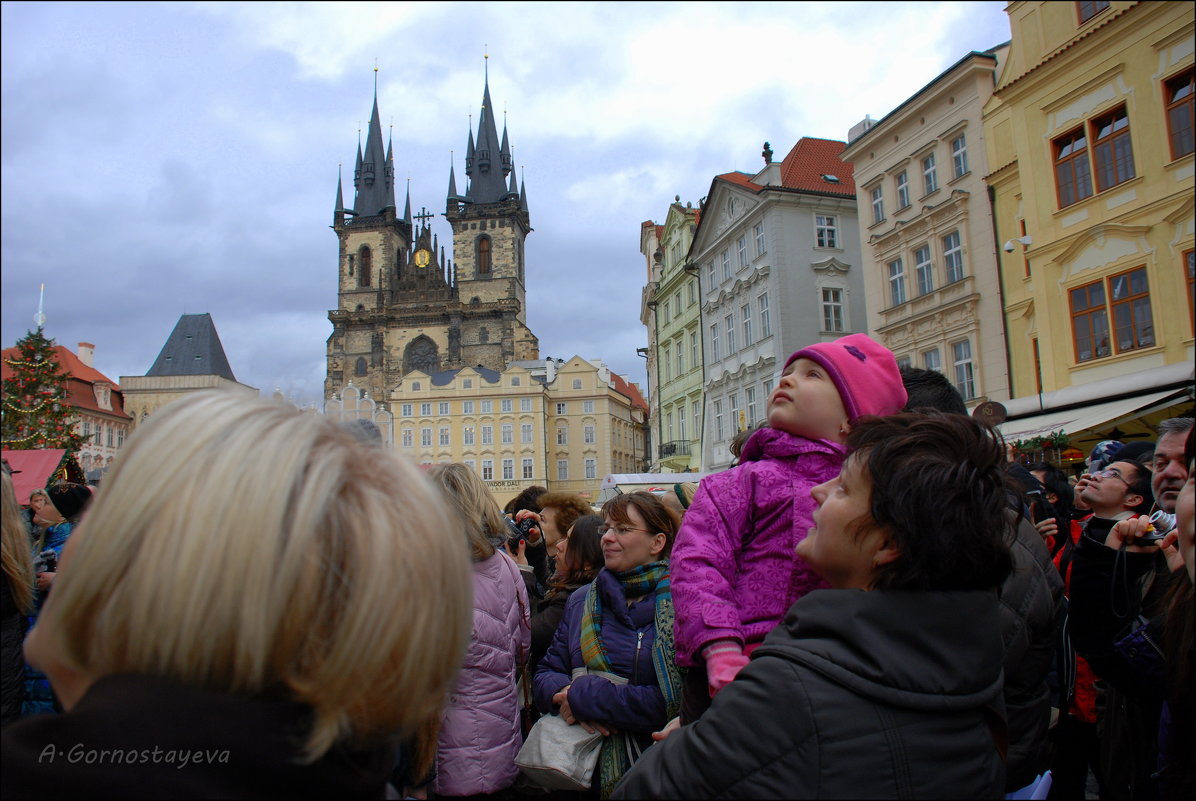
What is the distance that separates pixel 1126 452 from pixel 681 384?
30.2 metres

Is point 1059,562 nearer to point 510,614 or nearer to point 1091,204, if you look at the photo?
point 510,614

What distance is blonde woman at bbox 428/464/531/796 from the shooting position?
129 inches

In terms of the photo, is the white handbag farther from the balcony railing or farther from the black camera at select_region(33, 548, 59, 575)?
the balcony railing

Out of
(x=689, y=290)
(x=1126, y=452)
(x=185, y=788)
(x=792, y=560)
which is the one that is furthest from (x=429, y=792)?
(x=689, y=290)

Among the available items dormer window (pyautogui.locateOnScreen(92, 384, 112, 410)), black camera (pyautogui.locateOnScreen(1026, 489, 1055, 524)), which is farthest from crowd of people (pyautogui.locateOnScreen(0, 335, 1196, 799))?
dormer window (pyautogui.locateOnScreen(92, 384, 112, 410))

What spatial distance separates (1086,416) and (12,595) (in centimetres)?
1319

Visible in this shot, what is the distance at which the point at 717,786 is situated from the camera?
1.32 metres

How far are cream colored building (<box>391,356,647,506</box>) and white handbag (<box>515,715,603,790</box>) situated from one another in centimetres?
5637

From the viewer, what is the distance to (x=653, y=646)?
3006 millimetres

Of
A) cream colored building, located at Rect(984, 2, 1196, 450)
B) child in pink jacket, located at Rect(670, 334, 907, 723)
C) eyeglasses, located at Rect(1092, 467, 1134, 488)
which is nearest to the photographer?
child in pink jacket, located at Rect(670, 334, 907, 723)

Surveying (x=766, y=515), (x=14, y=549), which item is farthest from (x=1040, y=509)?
(x=14, y=549)

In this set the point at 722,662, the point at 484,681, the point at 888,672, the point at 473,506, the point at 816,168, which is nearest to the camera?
the point at 888,672

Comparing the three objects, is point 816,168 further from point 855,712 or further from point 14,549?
point 855,712

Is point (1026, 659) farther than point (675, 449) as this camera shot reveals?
No
